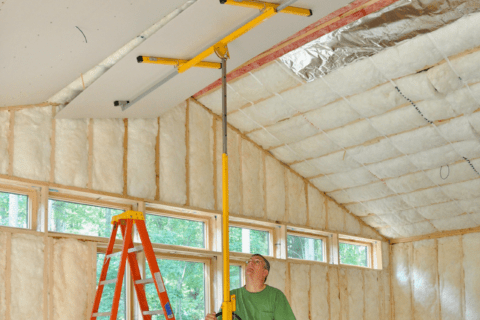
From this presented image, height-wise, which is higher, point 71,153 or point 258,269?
point 71,153

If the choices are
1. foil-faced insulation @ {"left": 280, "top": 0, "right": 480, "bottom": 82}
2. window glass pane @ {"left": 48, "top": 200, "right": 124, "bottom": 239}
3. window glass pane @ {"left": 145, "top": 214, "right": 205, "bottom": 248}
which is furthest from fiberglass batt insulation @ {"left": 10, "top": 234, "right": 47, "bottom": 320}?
foil-faced insulation @ {"left": 280, "top": 0, "right": 480, "bottom": 82}

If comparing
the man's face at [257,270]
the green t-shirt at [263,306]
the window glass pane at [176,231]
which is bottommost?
the green t-shirt at [263,306]

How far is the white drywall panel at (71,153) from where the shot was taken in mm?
5344

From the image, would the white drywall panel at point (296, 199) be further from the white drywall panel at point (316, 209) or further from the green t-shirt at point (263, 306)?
the green t-shirt at point (263, 306)

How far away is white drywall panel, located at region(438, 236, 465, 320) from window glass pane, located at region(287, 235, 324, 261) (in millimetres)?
1877

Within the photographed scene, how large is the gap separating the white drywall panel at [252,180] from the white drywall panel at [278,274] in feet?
2.18

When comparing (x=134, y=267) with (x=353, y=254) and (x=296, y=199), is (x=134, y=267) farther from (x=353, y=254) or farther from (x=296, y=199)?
(x=353, y=254)

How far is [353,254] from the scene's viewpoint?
344 inches

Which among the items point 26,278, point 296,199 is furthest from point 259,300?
point 296,199

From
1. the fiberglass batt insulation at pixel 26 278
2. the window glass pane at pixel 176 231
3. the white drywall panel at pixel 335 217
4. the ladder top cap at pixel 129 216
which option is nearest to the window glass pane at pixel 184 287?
the window glass pane at pixel 176 231

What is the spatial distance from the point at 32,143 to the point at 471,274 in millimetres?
6299

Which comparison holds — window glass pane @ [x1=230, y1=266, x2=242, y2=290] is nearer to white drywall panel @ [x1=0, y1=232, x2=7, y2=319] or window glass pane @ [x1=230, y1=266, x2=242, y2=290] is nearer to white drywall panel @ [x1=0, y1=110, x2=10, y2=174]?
white drywall panel @ [x1=0, y1=232, x2=7, y2=319]

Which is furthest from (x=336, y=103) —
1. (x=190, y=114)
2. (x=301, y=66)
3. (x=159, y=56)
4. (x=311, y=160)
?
(x=159, y=56)

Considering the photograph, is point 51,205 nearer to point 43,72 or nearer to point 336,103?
point 43,72
